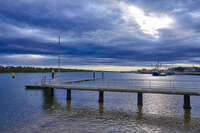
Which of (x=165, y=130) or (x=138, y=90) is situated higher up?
(x=138, y=90)

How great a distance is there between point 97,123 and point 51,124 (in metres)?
3.39

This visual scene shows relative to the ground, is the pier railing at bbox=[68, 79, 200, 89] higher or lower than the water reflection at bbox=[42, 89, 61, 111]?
higher

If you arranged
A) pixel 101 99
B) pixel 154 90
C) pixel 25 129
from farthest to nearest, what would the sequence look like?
pixel 101 99 → pixel 154 90 → pixel 25 129

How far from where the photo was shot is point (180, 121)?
15.1 meters

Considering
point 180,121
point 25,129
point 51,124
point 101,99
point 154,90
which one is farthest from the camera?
point 101,99

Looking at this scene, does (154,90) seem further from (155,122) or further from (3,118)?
(3,118)

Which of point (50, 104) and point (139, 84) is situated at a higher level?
point (139, 84)

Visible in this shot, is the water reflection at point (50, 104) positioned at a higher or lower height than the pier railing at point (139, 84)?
lower

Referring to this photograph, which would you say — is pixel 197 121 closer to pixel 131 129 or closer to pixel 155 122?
pixel 155 122

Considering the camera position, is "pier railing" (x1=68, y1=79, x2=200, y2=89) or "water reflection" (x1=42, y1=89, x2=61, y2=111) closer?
"water reflection" (x1=42, y1=89, x2=61, y2=111)

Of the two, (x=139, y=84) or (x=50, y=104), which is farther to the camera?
(x=139, y=84)

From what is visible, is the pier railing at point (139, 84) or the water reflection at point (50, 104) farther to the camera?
the pier railing at point (139, 84)

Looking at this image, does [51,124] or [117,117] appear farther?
[117,117]

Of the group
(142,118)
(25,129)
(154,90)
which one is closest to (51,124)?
(25,129)
